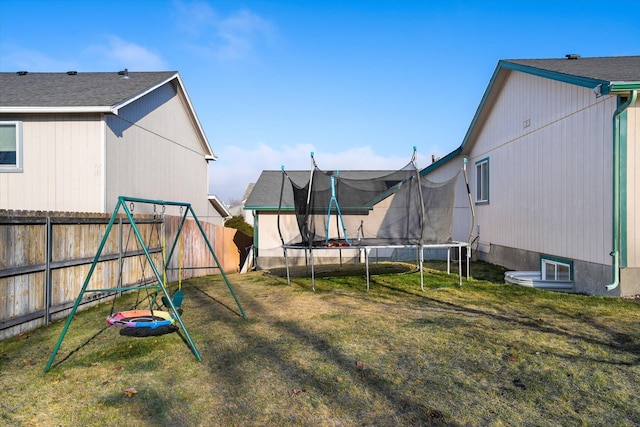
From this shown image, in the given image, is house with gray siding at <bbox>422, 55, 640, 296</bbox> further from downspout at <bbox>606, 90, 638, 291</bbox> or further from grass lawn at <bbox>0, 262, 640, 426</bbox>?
grass lawn at <bbox>0, 262, 640, 426</bbox>

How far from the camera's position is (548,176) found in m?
8.98

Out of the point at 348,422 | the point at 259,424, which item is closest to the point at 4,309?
the point at 259,424

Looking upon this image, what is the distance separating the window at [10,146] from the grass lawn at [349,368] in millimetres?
4831

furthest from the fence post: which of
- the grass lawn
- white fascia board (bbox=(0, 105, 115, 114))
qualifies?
white fascia board (bbox=(0, 105, 115, 114))

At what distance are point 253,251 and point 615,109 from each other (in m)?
11.4

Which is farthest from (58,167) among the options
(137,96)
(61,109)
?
(137,96)

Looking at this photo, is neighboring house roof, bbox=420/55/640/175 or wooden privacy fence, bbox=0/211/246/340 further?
neighboring house roof, bbox=420/55/640/175

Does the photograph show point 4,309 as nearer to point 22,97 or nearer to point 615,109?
point 22,97

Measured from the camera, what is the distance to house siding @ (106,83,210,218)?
35.6 ft

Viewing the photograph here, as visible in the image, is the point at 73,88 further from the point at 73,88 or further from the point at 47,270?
the point at 47,270

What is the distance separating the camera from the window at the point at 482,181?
41.5 ft

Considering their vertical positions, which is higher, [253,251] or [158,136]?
[158,136]

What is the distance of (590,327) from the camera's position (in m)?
5.68

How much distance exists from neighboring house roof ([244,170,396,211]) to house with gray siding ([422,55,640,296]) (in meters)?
6.41
